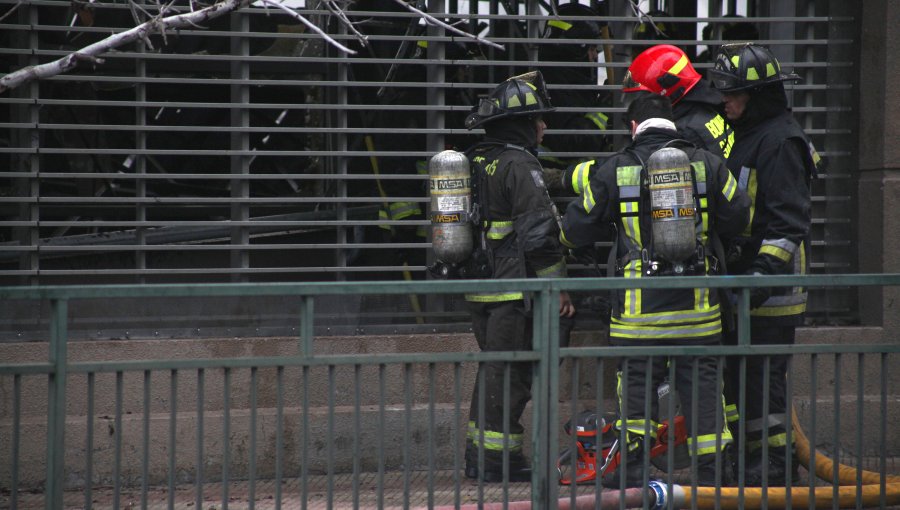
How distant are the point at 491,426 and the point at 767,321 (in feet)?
4.86

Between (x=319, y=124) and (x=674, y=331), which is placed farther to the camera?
(x=319, y=124)

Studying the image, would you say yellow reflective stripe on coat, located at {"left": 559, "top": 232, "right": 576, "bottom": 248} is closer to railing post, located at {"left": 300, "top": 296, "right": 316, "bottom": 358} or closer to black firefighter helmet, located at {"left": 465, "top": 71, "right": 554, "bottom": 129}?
black firefighter helmet, located at {"left": 465, "top": 71, "right": 554, "bottom": 129}

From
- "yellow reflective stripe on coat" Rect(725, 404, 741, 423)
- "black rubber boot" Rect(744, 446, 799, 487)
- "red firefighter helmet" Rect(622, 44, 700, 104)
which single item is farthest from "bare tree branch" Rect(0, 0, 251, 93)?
"black rubber boot" Rect(744, 446, 799, 487)

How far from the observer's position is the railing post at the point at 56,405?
141 inches

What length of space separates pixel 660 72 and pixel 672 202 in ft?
2.84

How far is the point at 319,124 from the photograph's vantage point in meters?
6.85

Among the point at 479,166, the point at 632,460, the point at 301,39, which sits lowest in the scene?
the point at 632,460

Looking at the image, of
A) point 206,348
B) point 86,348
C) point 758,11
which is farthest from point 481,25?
point 86,348

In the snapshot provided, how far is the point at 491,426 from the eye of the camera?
5.72 metres

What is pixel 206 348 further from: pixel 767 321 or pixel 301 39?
pixel 767 321

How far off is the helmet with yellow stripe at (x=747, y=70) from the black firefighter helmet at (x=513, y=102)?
34.5 inches

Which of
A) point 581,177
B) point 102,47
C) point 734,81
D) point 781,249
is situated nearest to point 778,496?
point 781,249

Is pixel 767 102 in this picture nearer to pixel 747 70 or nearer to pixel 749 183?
pixel 747 70

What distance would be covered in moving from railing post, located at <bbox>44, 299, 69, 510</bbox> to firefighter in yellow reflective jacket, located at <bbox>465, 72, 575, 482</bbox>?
2405mm
